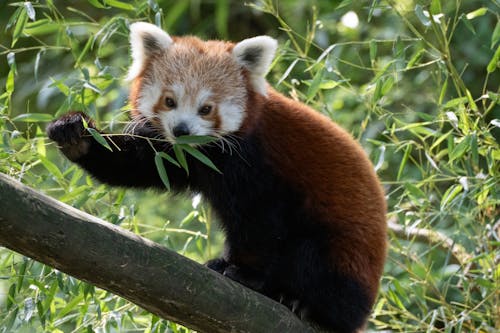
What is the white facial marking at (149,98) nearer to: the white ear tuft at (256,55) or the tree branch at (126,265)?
the white ear tuft at (256,55)

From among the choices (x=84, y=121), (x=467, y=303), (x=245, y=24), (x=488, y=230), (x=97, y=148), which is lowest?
(x=245, y=24)

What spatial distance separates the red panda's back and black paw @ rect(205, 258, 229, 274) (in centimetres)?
43

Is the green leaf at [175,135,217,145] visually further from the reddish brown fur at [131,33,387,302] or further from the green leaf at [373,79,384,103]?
the green leaf at [373,79,384,103]

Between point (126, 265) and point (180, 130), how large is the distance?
0.69 m

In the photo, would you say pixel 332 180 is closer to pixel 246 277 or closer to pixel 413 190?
pixel 413 190

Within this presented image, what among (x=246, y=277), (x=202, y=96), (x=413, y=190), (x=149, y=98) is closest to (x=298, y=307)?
(x=246, y=277)

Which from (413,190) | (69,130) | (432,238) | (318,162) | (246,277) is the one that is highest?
(69,130)

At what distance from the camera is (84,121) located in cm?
291

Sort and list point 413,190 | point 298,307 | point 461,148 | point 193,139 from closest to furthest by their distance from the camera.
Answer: point 193,139 < point 298,307 < point 461,148 < point 413,190

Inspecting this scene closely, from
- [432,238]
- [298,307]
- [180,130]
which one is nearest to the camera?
[180,130]

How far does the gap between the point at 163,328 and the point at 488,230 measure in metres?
1.56

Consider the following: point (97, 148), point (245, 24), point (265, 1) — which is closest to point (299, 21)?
point (245, 24)

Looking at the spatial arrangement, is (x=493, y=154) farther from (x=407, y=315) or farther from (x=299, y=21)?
(x=299, y=21)

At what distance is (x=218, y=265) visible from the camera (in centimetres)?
345
